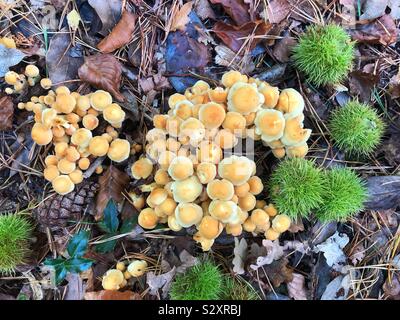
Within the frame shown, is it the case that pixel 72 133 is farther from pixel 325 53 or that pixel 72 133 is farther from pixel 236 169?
pixel 325 53

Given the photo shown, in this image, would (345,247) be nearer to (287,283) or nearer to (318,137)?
(287,283)

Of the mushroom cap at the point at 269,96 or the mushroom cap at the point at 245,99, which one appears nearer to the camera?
the mushroom cap at the point at 245,99

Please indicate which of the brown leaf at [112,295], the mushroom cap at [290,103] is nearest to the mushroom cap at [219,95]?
the mushroom cap at [290,103]

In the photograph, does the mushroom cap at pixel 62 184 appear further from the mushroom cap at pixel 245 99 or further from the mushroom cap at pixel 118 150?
the mushroom cap at pixel 245 99

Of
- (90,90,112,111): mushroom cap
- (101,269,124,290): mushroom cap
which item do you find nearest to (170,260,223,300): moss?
(101,269,124,290): mushroom cap

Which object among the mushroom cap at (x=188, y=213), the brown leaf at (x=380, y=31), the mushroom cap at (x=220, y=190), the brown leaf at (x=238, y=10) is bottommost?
the mushroom cap at (x=188, y=213)

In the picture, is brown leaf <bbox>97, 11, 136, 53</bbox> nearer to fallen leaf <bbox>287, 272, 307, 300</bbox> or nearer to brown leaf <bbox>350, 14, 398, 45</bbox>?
brown leaf <bbox>350, 14, 398, 45</bbox>

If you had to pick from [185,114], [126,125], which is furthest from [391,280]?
[126,125]
